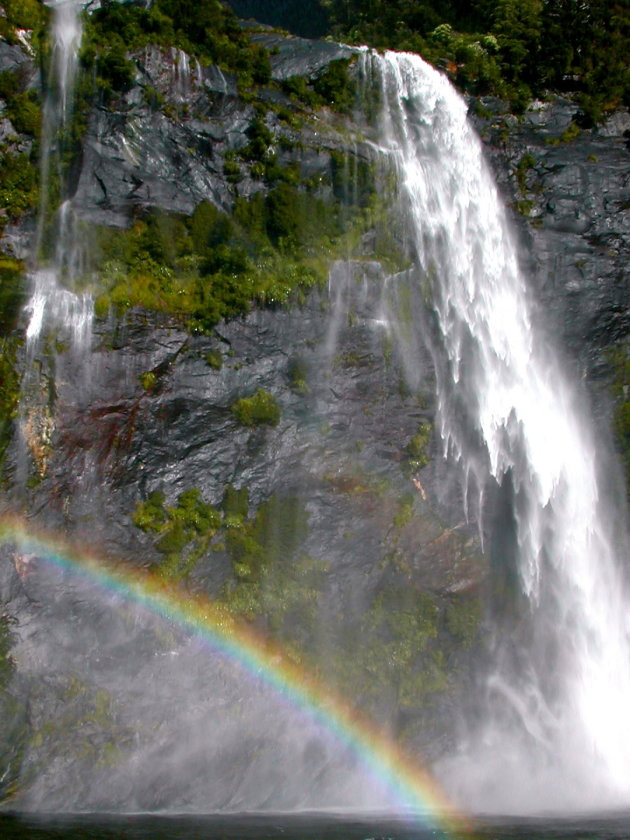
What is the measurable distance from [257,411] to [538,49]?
1772 cm

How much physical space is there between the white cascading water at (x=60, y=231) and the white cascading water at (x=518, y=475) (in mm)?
8506

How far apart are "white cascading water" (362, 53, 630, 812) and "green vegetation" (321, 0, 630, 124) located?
2377 millimetres

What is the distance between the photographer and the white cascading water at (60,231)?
19094 millimetres

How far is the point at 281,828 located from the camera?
577 inches

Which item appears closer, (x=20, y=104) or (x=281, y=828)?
(x=281, y=828)

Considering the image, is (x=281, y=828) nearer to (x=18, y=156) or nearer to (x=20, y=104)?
(x=18, y=156)

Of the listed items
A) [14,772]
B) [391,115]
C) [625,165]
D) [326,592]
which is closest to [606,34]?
[625,165]

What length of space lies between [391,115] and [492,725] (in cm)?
1811

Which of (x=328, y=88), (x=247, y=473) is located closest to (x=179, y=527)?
(x=247, y=473)

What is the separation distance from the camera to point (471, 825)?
15406 mm

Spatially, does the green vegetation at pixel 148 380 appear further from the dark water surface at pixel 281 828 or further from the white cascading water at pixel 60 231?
the dark water surface at pixel 281 828

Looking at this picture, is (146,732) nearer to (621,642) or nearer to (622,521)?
(621,642)

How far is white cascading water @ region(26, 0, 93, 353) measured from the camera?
19094mm

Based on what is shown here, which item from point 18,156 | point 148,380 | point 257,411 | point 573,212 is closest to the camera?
point 148,380
